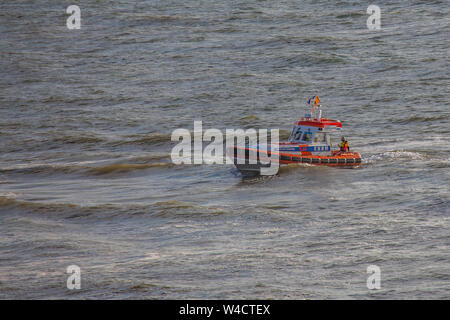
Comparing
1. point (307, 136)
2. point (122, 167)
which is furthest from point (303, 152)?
point (122, 167)

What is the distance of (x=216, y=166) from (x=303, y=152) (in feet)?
13.0

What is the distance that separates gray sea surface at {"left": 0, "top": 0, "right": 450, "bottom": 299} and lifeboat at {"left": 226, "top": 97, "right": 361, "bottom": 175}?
0.44 meters

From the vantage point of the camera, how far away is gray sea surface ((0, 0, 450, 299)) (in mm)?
16797

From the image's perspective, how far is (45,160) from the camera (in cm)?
3194

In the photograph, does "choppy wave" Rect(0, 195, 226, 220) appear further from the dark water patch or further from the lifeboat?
the dark water patch

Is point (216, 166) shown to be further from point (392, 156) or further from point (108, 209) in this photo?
point (108, 209)

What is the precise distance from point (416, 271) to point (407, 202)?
613 centimetres

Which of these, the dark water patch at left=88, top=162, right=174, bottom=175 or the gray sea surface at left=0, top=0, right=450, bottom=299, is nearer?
the gray sea surface at left=0, top=0, right=450, bottom=299

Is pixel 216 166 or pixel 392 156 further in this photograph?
pixel 216 166

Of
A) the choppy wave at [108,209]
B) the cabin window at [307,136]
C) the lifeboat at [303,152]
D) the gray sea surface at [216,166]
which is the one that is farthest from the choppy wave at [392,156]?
the choppy wave at [108,209]

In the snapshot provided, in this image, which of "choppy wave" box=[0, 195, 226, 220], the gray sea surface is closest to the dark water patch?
the gray sea surface

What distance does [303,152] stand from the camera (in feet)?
87.5
